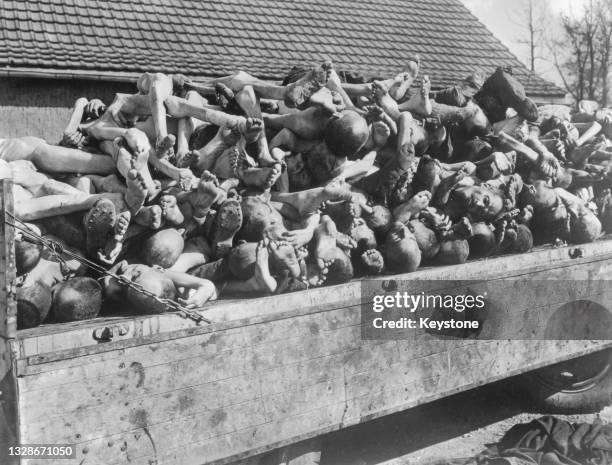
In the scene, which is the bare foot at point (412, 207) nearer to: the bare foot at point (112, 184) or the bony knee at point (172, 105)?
the bony knee at point (172, 105)

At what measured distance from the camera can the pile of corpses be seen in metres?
3.47

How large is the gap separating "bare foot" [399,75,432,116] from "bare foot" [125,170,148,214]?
2.11m

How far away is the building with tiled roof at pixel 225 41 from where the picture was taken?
9117 millimetres

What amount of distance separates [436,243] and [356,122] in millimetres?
930

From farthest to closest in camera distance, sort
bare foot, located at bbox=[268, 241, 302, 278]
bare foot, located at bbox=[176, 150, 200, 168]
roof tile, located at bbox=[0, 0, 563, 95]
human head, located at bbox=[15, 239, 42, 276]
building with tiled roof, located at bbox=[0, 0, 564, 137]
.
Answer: roof tile, located at bbox=[0, 0, 563, 95]
building with tiled roof, located at bbox=[0, 0, 564, 137]
bare foot, located at bbox=[176, 150, 200, 168]
bare foot, located at bbox=[268, 241, 302, 278]
human head, located at bbox=[15, 239, 42, 276]

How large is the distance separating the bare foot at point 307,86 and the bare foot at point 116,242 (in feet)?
4.50

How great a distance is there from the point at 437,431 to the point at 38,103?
691cm

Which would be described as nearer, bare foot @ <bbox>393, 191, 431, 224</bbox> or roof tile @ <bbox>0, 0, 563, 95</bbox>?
bare foot @ <bbox>393, 191, 431, 224</bbox>

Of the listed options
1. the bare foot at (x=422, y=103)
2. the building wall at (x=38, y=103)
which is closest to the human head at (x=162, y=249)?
the bare foot at (x=422, y=103)

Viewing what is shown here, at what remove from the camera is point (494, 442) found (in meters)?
4.76

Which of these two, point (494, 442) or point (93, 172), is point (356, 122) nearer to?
point (93, 172)

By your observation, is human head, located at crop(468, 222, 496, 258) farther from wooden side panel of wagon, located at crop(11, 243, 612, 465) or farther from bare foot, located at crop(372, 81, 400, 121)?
bare foot, located at crop(372, 81, 400, 121)

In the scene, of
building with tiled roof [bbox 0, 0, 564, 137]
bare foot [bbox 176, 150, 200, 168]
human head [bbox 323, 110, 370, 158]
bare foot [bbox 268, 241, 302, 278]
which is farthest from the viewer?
building with tiled roof [bbox 0, 0, 564, 137]

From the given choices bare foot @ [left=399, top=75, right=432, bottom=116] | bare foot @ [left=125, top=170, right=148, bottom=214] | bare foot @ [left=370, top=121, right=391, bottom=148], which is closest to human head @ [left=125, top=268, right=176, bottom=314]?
bare foot @ [left=125, top=170, right=148, bottom=214]
